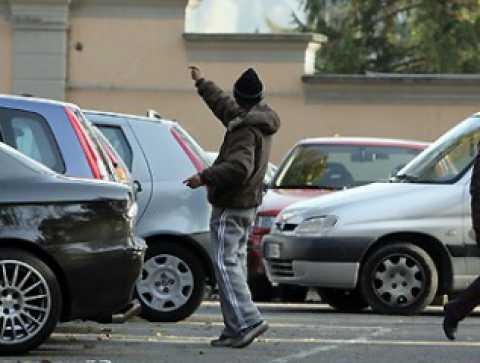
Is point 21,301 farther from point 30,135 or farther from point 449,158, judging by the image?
point 449,158

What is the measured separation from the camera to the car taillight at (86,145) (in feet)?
38.8

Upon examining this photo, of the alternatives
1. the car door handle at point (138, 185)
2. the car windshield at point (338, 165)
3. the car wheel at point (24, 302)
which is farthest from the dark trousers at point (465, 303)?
the car windshield at point (338, 165)

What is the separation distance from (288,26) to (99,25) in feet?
91.6

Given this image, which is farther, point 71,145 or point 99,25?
point 99,25

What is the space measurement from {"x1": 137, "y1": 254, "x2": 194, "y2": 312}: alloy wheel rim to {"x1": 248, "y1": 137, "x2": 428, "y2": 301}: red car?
3.92 metres

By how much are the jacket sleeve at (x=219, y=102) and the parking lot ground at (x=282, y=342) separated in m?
1.50

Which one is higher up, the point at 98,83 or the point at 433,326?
the point at 98,83

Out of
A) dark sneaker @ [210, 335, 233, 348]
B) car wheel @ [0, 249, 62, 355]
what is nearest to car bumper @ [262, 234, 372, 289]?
dark sneaker @ [210, 335, 233, 348]

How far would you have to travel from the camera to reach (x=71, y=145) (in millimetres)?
11906

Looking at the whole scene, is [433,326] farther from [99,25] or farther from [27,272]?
[99,25]

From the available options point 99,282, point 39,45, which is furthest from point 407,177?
point 39,45

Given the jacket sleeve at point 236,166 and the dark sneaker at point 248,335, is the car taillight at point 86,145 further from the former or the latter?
the dark sneaker at point 248,335

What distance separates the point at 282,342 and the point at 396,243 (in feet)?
11.1

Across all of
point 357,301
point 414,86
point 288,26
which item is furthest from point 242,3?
point 357,301
